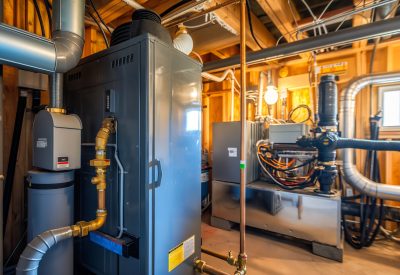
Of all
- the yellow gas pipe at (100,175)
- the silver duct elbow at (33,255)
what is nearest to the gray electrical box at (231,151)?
the yellow gas pipe at (100,175)

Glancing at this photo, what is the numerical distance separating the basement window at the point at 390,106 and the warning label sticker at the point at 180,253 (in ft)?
9.15

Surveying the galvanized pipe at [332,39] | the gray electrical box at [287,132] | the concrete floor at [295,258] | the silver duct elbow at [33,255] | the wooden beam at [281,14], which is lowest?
the concrete floor at [295,258]

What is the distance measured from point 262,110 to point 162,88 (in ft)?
8.22

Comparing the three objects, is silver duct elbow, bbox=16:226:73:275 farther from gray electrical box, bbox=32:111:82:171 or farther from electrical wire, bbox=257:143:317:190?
electrical wire, bbox=257:143:317:190

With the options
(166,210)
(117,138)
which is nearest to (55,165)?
(117,138)

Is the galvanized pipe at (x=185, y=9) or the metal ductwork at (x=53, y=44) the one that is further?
the galvanized pipe at (x=185, y=9)

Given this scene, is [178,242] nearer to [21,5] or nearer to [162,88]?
[162,88]

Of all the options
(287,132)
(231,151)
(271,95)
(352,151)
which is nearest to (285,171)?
(287,132)

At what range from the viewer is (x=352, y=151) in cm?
244

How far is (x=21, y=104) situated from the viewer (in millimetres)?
1616

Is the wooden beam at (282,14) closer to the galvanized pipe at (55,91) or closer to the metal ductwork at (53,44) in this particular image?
the metal ductwork at (53,44)

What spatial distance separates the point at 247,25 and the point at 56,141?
2.12m

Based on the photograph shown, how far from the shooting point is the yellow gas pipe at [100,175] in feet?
4.02

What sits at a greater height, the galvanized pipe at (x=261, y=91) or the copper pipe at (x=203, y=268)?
the galvanized pipe at (x=261, y=91)
